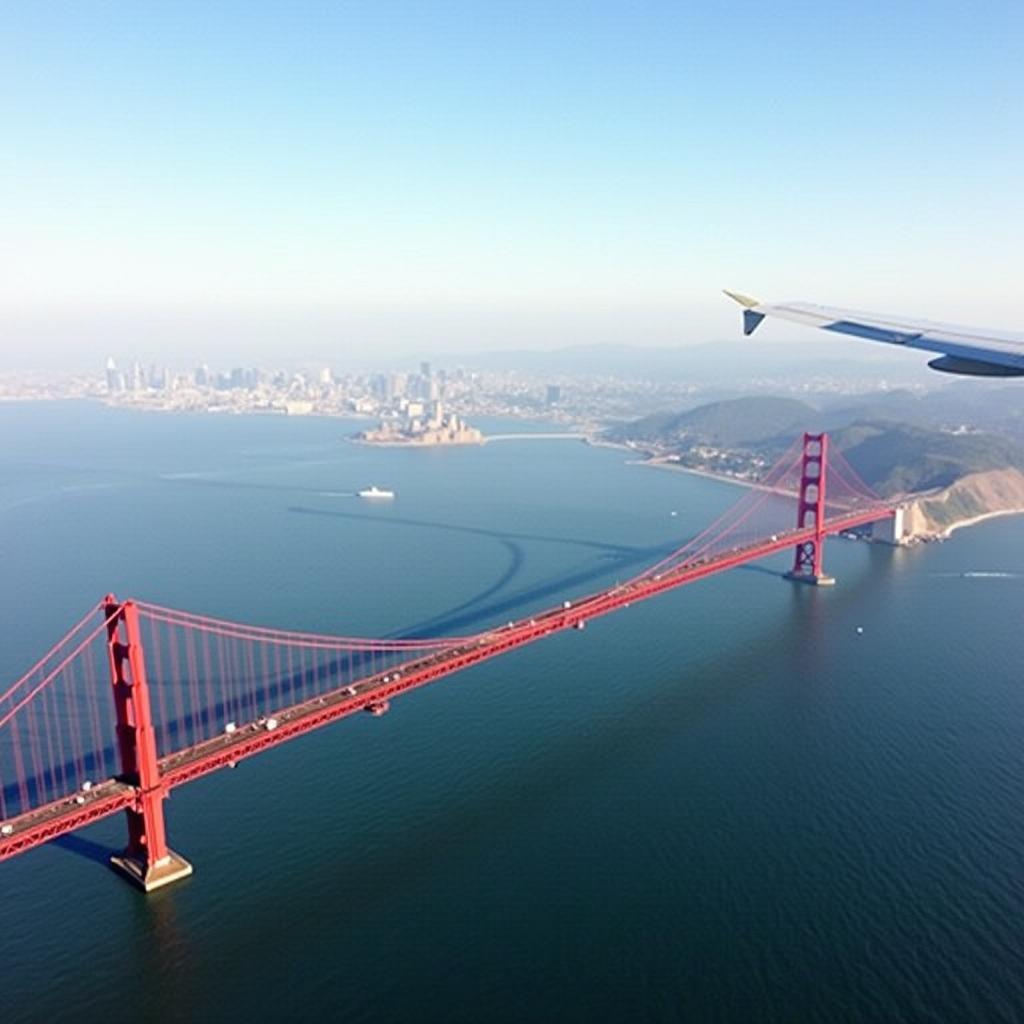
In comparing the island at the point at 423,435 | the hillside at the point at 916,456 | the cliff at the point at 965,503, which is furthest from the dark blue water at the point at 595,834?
the island at the point at 423,435

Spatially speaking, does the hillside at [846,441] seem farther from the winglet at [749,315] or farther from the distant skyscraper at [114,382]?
the distant skyscraper at [114,382]

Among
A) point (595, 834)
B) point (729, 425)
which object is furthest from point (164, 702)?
point (729, 425)

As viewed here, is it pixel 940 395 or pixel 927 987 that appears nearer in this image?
pixel 927 987

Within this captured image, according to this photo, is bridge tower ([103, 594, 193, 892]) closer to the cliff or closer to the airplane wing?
the airplane wing

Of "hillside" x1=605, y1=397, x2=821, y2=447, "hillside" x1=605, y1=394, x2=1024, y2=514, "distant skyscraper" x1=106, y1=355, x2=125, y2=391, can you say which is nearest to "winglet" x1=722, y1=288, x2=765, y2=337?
"hillside" x1=605, y1=394, x2=1024, y2=514

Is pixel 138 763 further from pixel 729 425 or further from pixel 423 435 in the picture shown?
pixel 729 425

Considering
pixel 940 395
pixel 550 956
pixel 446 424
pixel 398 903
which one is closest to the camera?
pixel 550 956

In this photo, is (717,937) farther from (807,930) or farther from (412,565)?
(412,565)

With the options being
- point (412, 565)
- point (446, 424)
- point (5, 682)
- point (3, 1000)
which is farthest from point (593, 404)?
point (3, 1000)
